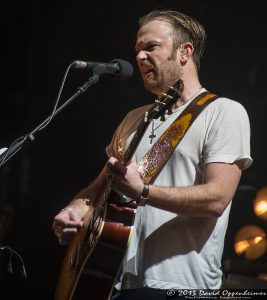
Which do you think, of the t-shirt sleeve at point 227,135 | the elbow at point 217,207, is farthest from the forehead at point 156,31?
the elbow at point 217,207

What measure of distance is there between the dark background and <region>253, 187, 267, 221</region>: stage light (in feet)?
2.74

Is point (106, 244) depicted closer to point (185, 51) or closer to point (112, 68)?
point (112, 68)

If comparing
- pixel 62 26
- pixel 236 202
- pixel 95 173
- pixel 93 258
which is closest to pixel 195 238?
pixel 93 258

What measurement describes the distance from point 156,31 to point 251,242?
175cm

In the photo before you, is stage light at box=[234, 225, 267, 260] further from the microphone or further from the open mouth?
the microphone

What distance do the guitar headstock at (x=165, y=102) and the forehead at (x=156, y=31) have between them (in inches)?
14.5

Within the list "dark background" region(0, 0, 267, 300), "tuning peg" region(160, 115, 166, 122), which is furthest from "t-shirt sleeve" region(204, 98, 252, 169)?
"dark background" region(0, 0, 267, 300)

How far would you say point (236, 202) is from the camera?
414 cm

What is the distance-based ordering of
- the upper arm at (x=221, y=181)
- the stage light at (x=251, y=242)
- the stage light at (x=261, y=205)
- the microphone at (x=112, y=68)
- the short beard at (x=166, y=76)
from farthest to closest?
the stage light at (x=261, y=205), the stage light at (x=251, y=242), the short beard at (x=166, y=76), the microphone at (x=112, y=68), the upper arm at (x=221, y=181)

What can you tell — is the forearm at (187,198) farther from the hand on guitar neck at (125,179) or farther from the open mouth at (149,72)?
the open mouth at (149,72)

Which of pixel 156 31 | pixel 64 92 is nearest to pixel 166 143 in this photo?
pixel 156 31

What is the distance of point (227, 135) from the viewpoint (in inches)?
101

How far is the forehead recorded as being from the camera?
3002mm

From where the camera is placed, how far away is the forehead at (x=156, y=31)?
300 cm
